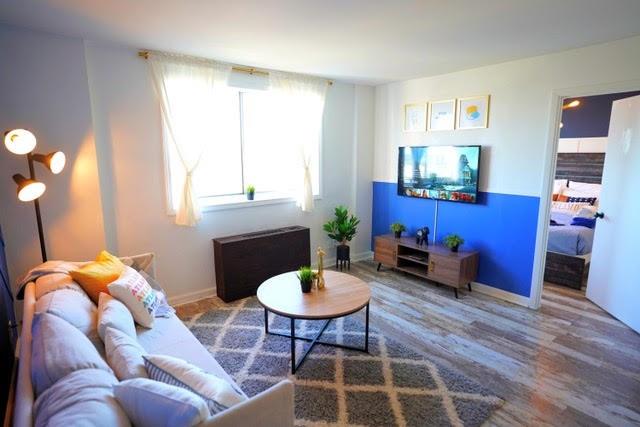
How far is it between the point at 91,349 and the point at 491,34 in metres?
3.13

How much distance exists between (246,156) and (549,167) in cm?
310

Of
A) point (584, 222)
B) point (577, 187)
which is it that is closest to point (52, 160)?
point (584, 222)

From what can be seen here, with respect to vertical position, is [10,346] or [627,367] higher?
[10,346]

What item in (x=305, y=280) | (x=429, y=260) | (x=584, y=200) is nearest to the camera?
(x=305, y=280)

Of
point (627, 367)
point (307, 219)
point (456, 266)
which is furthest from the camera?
point (307, 219)

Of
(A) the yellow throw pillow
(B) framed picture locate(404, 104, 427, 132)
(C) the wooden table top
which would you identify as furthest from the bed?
(A) the yellow throw pillow

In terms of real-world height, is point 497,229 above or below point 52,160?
below

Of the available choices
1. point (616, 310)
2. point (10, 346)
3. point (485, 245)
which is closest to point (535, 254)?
point (485, 245)

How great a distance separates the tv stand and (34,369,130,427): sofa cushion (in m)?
3.23

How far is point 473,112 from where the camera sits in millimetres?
3754

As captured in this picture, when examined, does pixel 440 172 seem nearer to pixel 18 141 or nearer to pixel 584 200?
pixel 584 200

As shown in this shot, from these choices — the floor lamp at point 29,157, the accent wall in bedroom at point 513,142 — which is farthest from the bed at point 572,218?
the floor lamp at point 29,157

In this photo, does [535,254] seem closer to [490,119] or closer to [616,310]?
[616,310]

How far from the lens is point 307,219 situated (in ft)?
14.6
